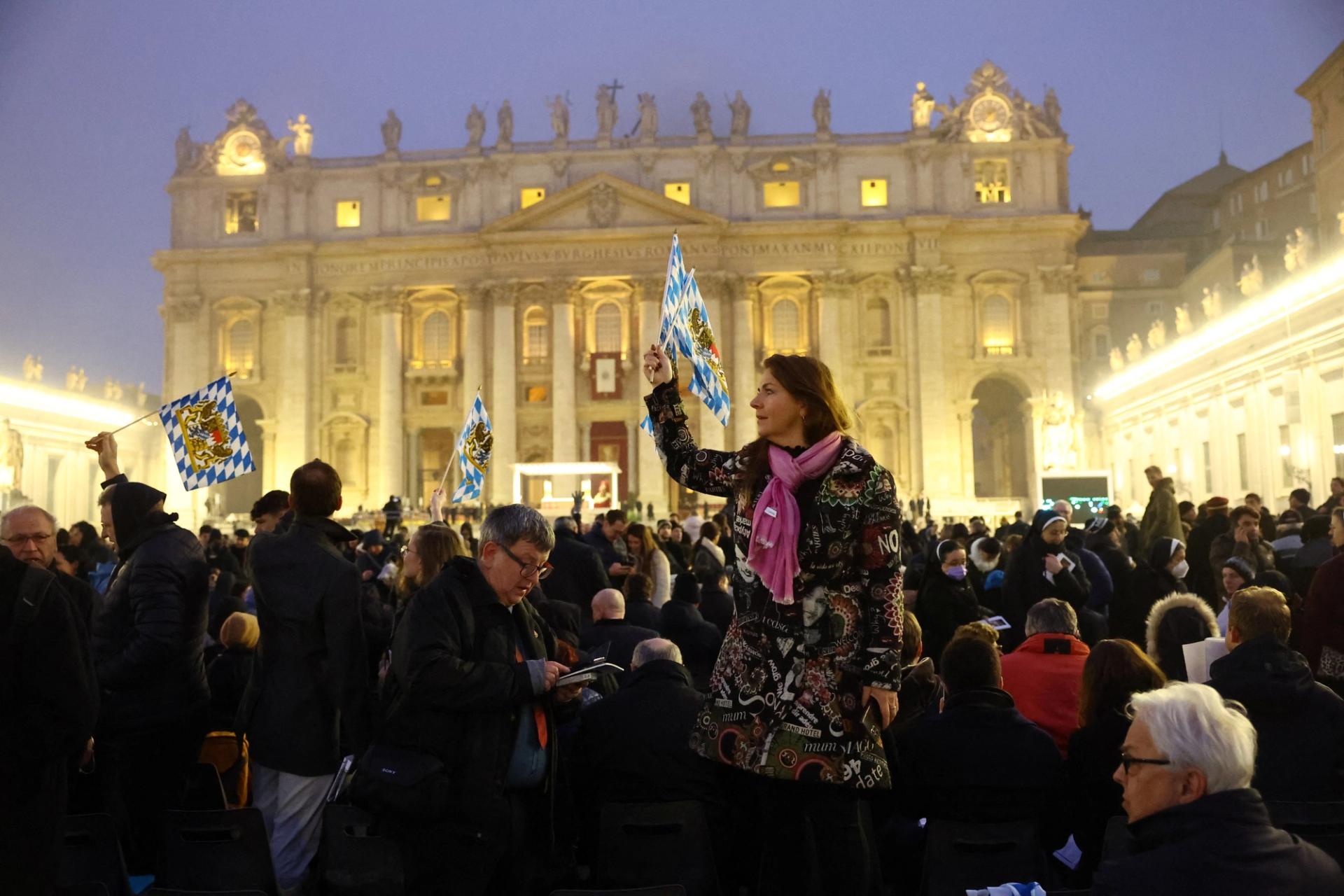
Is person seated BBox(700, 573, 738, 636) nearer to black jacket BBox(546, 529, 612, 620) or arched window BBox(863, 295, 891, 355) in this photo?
black jacket BBox(546, 529, 612, 620)

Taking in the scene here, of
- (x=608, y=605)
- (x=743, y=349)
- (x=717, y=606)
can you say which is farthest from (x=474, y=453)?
(x=743, y=349)

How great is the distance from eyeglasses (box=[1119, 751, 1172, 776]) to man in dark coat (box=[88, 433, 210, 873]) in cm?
417

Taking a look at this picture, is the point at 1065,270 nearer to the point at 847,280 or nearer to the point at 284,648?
the point at 847,280

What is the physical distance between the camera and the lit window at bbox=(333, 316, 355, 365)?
4928cm

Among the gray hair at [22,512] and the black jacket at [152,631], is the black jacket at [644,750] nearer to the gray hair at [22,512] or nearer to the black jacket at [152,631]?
the black jacket at [152,631]

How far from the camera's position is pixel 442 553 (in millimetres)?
5805

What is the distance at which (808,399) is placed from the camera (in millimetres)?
4066

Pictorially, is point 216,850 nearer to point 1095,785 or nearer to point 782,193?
point 1095,785

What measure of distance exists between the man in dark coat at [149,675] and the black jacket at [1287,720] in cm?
471

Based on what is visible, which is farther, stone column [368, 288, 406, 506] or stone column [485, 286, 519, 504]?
stone column [368, 288, 406, 506]

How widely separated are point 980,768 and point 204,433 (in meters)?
8.82

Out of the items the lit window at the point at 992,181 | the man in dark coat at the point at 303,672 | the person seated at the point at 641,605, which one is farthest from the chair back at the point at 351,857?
the lit window at the point at 992,181

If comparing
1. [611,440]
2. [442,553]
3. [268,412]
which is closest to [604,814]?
[442,553]

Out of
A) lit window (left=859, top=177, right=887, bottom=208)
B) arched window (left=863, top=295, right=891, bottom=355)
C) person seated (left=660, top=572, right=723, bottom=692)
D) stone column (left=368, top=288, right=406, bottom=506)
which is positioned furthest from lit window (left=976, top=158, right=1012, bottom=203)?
person seated (left=660, top=572, right=723, bottom=692)
